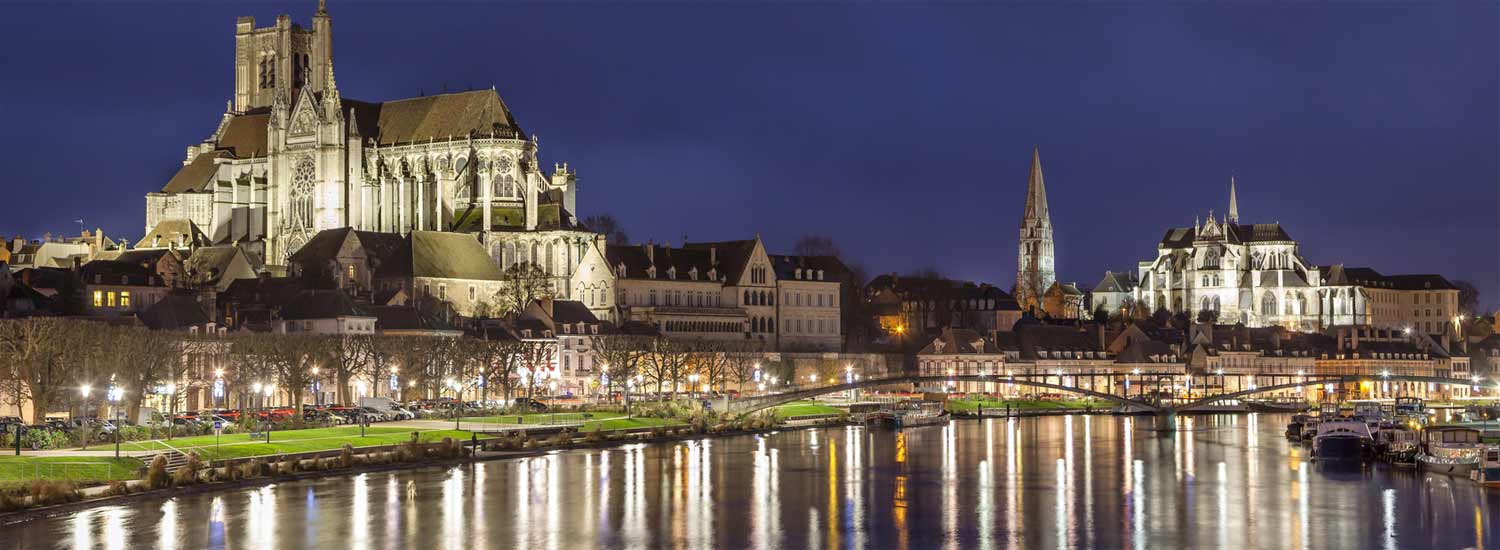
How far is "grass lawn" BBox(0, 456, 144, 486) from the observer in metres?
60.6

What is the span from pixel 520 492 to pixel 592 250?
72537mm

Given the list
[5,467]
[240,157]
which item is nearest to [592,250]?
[240,157]

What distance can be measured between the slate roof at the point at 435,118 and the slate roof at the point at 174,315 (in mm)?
43687

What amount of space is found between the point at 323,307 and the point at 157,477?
2083 inches

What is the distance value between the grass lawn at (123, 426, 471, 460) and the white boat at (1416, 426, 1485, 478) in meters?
40.6

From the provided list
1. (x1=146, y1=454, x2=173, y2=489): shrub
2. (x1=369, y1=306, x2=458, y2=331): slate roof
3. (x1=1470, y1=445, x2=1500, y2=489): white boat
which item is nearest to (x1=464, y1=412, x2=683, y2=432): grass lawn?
(x1=369, y1=306, x2=458, y2=331): slate roof

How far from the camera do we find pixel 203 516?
58875mm

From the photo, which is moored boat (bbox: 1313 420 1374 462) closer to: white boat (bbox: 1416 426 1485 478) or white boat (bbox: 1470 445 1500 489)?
white boat (bbox: 1416 426 1485 478)

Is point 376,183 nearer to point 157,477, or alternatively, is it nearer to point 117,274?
point 117,274

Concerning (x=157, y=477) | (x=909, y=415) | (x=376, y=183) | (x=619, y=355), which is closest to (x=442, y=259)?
(x=376, y=183)

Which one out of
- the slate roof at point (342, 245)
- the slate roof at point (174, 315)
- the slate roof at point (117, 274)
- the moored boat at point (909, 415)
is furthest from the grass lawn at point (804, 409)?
the slate roof at point (117, 274)

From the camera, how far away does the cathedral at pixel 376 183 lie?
148 meters

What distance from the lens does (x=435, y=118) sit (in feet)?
511

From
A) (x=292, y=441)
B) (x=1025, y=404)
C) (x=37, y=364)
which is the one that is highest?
(x=37, y=364)
